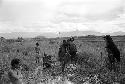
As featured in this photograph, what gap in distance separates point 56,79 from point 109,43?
3296mm

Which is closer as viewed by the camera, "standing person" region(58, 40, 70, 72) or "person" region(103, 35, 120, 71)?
"person" region(103, 35, 120, 71)

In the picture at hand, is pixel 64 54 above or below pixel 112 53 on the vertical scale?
below

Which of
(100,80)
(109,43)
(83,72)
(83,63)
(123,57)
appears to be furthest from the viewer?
(83,63)

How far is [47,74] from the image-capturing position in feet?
43.6

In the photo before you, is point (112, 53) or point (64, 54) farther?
point (64, 54)

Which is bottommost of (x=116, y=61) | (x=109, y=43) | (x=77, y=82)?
(x=77, y=82)

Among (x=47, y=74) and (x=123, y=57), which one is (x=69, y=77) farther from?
(x=123, y=57)

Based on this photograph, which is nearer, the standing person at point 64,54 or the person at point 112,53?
the person at point 112,53

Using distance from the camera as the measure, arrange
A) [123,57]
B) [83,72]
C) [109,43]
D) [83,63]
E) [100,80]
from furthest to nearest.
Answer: [83,63]
[123,57]
[83,72]
[109,43]
[100,80]

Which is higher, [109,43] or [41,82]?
[109,43]

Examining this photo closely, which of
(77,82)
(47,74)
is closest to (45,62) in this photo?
(47,74)

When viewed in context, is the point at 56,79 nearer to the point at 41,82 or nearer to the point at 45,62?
the point at 41,82

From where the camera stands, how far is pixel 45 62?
1507cm

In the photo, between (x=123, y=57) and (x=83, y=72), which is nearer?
(x=83, y=72)
